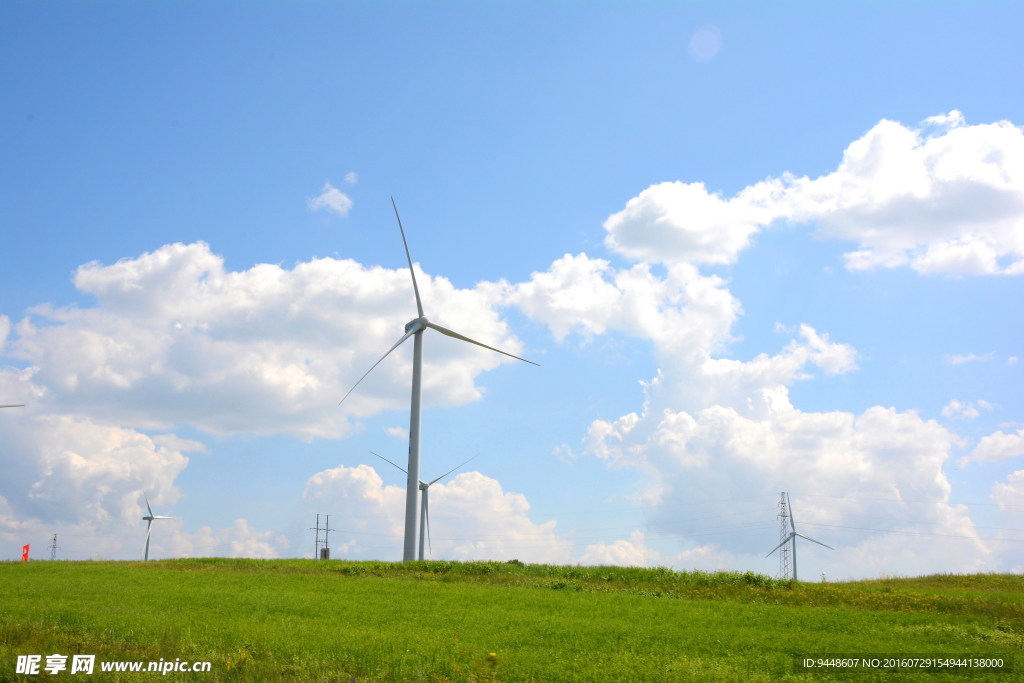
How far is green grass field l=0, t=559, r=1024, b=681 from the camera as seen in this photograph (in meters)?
20.4

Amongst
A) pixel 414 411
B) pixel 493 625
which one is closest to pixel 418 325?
pixel 414 411

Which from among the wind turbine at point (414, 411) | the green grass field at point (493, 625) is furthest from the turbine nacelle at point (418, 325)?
the green grass field at point (493, 625)

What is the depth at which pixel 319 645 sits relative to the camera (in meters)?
22.7

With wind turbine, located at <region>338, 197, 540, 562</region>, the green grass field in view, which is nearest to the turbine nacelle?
wind turbine, located at <region>338, 197, 540, 562</region>

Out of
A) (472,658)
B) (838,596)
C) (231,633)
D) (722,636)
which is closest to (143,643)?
(231,633)

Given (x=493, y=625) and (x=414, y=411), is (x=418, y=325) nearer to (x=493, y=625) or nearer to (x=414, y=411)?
(x=414, y=411)

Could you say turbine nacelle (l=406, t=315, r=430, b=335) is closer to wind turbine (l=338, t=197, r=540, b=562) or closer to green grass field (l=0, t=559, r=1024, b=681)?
wind turbine (l=338, t=197, r=540, b=562)

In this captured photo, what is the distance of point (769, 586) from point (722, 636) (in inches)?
608

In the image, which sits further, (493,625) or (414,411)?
(414,411)

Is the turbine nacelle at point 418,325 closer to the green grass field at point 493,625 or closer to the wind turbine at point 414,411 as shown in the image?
the wind turbine at point 414,411

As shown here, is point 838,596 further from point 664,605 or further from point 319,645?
point 319,645

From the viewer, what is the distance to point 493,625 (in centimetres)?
2670

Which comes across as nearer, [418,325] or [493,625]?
[493,625]

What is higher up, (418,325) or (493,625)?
(418,325)
